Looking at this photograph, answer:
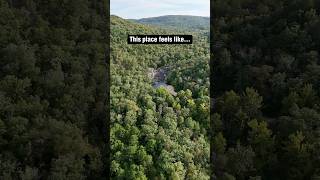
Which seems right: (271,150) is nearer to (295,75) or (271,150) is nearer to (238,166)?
(238,166)

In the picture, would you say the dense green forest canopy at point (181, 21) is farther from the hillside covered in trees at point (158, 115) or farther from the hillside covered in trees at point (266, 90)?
the hillside covered in trees at point (266, 90)

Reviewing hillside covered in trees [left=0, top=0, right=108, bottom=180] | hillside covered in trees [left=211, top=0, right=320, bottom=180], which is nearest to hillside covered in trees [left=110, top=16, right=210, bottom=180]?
hillside covered in trees [left=0, top=0, right=108, bottom=180]

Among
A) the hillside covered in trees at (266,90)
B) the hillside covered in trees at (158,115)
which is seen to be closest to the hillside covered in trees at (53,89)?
the hillside covered in trees at (158,115)

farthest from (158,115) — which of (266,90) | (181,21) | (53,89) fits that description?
(266,90)

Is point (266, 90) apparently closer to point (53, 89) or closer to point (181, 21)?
point (181, 21)

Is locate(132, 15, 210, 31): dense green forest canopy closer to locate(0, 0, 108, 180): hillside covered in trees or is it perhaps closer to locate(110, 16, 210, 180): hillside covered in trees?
locate(110, 16, 210, 180): hillside covered in trees

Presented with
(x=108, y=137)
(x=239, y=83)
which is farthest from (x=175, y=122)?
(x=239, y=83)
